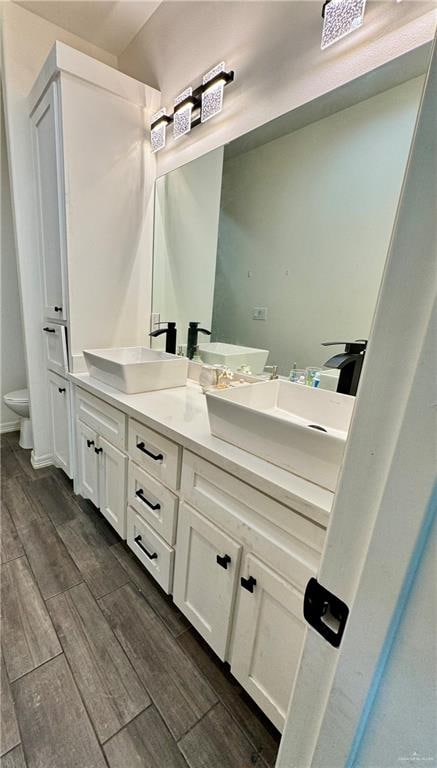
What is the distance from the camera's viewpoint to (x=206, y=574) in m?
1.00

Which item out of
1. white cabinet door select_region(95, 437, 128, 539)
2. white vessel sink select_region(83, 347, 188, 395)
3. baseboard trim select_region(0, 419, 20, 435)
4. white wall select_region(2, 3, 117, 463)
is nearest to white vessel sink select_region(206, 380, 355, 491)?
white vessel sink select_region(83, 347, 188, 395)

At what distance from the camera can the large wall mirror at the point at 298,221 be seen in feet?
3.15

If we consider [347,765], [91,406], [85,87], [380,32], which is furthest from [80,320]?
[347,765]

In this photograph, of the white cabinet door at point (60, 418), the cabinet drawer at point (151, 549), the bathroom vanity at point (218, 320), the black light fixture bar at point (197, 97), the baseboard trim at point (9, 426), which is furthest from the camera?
the baseboard trim at point (9, 426)

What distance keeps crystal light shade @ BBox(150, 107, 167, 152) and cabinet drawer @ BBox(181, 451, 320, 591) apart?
173 centimetres

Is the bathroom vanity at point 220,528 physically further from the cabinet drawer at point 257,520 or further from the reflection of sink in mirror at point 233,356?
the reflection of sink in mirror at point 233,356

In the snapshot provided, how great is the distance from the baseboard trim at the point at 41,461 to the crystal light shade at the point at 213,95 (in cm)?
236

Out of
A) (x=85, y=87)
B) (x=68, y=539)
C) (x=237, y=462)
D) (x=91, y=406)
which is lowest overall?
(x=68, y=539)

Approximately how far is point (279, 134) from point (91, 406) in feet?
4.84

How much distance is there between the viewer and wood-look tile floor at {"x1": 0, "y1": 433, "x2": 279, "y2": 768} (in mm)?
884

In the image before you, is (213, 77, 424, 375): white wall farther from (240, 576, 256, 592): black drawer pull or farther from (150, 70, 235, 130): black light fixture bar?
(240, 576, 256, 592): black drawer pull

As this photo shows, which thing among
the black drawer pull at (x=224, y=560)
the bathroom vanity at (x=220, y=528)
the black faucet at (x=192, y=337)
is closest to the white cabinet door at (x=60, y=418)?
the bathroom vanity at (x=220, y=528)

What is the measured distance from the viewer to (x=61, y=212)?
161cm

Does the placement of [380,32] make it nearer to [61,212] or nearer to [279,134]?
[279,134]
